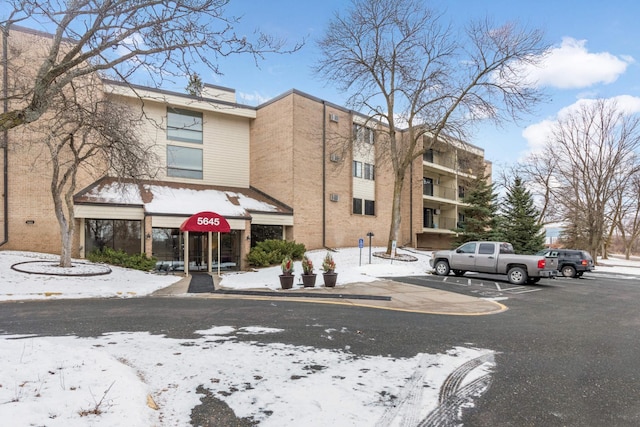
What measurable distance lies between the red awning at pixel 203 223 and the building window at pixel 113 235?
3.18 m

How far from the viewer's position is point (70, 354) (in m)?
4.87

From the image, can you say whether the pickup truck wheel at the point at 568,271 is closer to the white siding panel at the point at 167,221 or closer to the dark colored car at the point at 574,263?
the dark colored car at the point at 574,263

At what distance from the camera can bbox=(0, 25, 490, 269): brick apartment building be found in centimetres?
1875

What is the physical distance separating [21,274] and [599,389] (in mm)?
16431

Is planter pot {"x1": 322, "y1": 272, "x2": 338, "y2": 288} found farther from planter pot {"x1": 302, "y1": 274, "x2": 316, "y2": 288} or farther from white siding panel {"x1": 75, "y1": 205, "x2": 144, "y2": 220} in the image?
white siding panel {"x1": 75, "y1": 205, "x2": 144, "y2": 220}

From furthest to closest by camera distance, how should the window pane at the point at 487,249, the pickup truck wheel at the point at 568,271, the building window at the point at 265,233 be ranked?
the building window at the point at 265,233
the pickup truck wheel at the point at 568,271
the window pane at the point at 487,249

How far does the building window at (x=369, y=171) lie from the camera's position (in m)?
29.3

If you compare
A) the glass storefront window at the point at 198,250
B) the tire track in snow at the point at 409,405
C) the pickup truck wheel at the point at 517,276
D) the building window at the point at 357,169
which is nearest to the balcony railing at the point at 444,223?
the building window at the point at 357,169

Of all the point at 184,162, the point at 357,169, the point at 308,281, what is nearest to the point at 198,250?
the point at 184,162

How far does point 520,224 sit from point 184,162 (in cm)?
2613

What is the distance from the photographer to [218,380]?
439 centimetres

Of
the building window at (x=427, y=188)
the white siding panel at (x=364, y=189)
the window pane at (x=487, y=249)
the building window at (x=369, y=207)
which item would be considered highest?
the building window at (x=427, y=188)

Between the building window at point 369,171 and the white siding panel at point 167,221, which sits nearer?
the white siding panel at point 167,221

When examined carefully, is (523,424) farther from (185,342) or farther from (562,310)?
(562,310)
